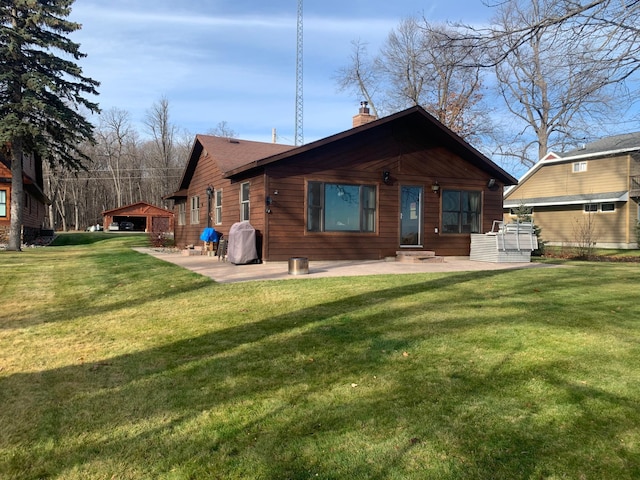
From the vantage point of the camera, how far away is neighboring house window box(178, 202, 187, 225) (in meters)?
18.9

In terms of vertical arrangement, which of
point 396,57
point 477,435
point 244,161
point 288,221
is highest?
point 396,57

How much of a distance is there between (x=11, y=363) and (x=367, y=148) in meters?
9.68

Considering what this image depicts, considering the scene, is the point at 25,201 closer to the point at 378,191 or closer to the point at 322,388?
the point at 378,191

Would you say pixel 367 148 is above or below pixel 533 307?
above

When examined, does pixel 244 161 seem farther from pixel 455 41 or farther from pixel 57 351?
→ pixel 57 351

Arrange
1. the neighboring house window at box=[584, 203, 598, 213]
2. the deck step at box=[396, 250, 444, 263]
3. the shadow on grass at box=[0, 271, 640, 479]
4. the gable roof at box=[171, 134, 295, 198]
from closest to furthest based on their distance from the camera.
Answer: the shadow on grass at box=[0, 271, 640, 479]
the deck step at box=[396, 250, 444, 263]
the gable roof at box=[171, 134, 295, 198]
the neighboring house window at box=[584, 203, 598, 213]

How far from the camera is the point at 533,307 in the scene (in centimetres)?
533

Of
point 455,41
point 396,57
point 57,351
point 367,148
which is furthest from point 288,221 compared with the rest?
point 396,57

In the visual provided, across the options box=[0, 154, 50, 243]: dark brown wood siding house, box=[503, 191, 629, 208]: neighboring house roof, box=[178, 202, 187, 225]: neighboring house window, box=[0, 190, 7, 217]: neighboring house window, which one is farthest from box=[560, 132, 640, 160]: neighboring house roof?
box=[0, 190, 7, 217]: neighboring house window

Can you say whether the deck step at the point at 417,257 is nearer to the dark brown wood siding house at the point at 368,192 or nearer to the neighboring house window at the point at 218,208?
the dark brown wood siding house at the point at 368,192

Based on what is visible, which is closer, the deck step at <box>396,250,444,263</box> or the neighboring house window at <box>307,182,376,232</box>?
the neighboring house window at <box>307,182,376,232</box>

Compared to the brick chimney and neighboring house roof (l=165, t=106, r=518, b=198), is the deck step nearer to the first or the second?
neighboring house roof (l=165, t=106, r=518, b=198)

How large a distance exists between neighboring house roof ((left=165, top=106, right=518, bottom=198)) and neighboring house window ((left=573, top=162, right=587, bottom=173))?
1226 centimetres

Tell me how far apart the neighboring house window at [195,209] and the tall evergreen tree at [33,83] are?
472 centimetres
